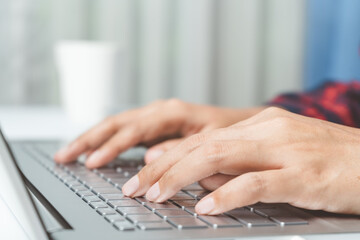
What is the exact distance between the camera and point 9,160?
56 cm

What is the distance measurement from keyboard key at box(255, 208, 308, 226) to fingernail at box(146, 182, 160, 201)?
0.30 ft

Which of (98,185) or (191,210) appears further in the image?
(98,185)

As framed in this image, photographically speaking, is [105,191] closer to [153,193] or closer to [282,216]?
[153,193]

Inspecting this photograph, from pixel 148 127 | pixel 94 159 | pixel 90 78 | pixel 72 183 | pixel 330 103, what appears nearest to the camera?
pixel 72 183

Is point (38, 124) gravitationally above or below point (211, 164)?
below

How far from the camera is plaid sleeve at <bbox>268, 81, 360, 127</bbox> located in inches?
44.2

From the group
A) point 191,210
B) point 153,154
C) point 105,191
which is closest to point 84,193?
point 105,191

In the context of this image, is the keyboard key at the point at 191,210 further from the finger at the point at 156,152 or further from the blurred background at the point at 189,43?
the blurred background at the point at 189,43

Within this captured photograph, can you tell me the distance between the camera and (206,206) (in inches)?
20.9

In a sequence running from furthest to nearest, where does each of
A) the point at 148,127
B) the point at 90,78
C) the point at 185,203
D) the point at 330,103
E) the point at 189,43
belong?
Answer: the point at 189,43 → the point at 90,78 → the point at 330,103 → the point at 148,127 → the point at 185,203

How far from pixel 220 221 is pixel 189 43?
55.5 inches

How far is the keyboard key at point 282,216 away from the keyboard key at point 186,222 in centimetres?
→ 6

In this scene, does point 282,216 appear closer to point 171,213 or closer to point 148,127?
point 171,213

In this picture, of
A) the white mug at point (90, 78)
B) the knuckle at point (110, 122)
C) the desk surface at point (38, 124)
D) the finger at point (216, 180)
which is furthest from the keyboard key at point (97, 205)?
A: the white mug at point (90, 78)
